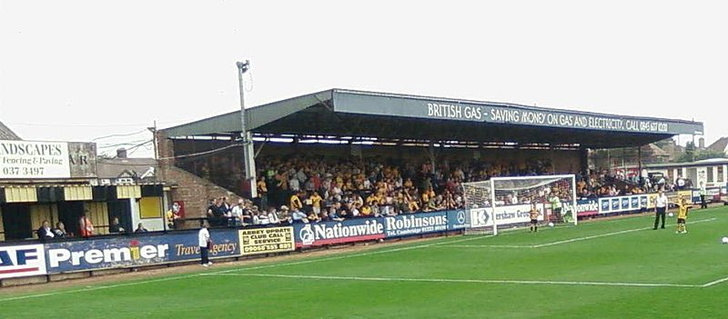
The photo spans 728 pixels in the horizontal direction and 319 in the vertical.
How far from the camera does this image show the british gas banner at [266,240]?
27.2 meters

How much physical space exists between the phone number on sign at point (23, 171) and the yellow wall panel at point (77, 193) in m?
1.68

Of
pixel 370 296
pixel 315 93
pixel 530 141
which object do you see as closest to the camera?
pixel 370 296

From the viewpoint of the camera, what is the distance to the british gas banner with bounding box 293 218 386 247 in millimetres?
29172

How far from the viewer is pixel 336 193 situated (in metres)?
34.5

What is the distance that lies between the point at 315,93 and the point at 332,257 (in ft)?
20.0

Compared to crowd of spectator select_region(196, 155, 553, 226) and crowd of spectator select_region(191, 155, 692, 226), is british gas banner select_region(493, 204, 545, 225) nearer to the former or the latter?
crowd of spectator select_region(191, 155, 692, 226)

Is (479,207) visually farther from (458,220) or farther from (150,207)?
(150,207)

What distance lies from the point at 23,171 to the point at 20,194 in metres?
1.94

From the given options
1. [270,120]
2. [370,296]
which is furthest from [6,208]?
[370,296]

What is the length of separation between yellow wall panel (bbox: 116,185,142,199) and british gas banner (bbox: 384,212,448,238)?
975 centimetres

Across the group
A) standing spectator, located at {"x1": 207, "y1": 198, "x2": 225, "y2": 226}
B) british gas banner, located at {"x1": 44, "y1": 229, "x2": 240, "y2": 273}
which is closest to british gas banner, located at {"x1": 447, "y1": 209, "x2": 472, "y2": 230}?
standing spectator, located at {"x1": 207, "y1": 198, "x2": 225, "y2": 226}

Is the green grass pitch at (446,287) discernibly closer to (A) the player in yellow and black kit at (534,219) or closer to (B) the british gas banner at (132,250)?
(B) the british gas banner at (132,250)

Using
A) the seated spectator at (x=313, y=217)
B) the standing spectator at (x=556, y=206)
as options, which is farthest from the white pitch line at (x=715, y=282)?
the standing spectator at (x=556, y=206)

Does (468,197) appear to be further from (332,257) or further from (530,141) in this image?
(530,141)
